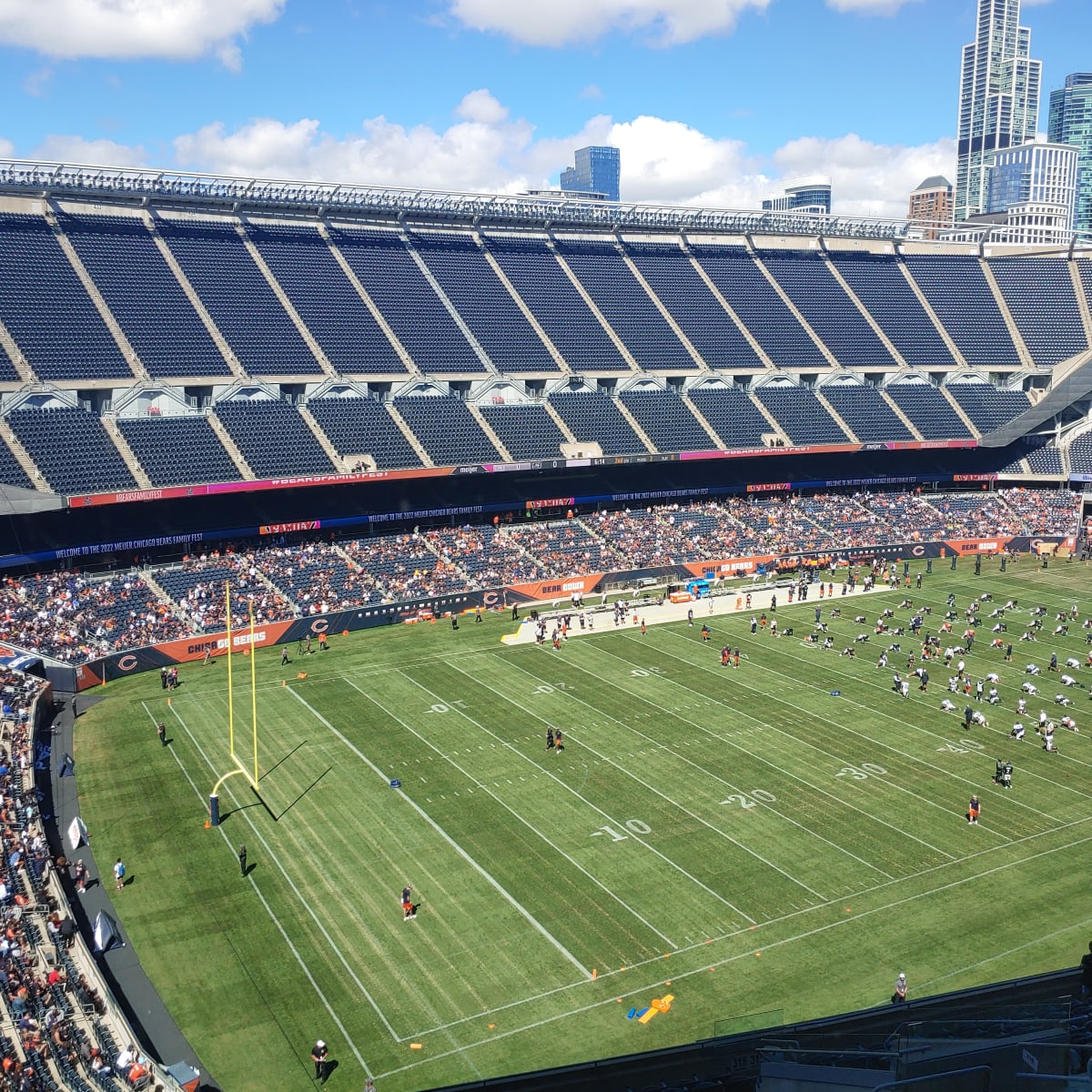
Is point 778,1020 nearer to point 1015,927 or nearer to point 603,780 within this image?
point 1015,927

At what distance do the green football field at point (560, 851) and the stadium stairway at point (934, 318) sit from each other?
4443 cm

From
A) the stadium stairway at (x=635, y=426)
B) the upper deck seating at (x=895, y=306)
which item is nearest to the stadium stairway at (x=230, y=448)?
the stadium stairway at (x=635, y=426)

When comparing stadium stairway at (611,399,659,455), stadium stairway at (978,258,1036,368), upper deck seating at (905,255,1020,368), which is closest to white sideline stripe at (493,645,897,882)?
stadium stairway at (611,399,659,455)

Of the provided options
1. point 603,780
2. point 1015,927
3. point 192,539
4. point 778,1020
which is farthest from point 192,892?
point 192,539

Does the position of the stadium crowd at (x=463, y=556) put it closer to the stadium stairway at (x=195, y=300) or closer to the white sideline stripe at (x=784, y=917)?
the stadium stairway at (x=195, y=300)

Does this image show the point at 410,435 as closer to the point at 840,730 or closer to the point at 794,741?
the point at 794,741

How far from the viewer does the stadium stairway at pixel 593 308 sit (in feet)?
252

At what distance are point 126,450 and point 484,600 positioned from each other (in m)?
19.6

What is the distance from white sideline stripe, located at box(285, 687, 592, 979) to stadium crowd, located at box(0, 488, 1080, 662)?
10.3 m

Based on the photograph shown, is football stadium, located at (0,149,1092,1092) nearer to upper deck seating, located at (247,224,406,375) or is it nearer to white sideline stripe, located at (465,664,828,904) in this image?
white sideline stripe, located at (465,664,828,904)

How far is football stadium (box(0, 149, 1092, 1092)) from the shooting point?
24062 millimetres

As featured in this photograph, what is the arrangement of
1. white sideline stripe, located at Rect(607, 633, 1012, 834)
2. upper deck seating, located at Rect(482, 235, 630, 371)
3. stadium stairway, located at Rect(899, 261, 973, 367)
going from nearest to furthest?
white sideline stripe, located at Rect(607, 633, 1012, 834), upper deck seating, located at Rect(482, 235, 630, 371), stadium stairway, located at Rect(899, 261, 973, 367)

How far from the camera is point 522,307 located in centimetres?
7750

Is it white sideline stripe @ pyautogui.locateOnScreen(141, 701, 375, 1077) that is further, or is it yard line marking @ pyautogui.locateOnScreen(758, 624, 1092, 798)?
yard line marking @ pyautogui.locateOnScreen(758, 624, 1092, 798)
